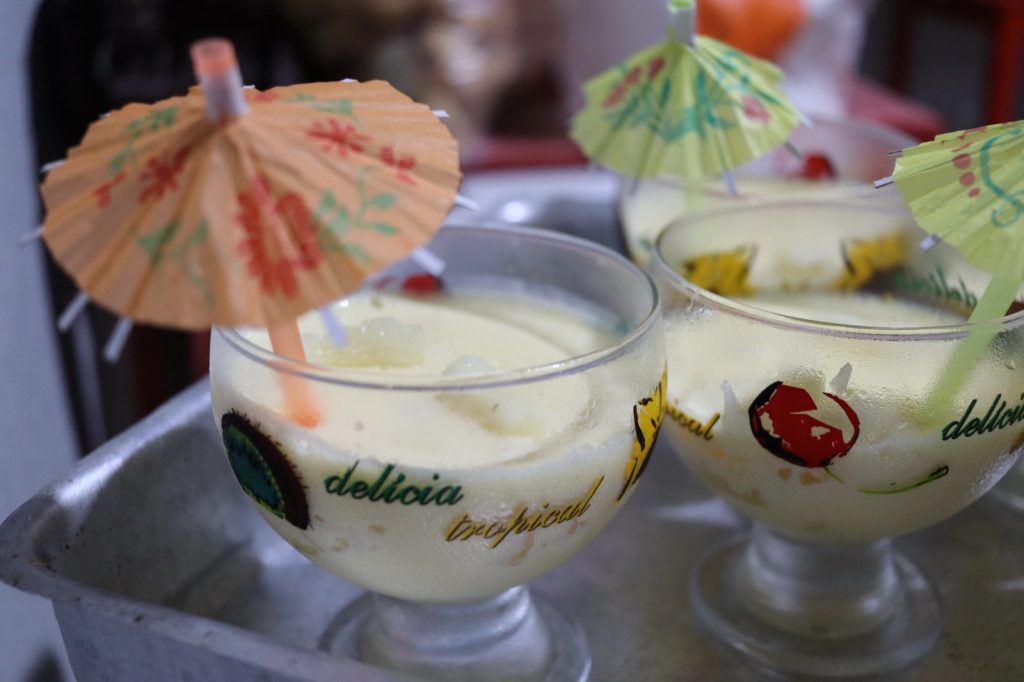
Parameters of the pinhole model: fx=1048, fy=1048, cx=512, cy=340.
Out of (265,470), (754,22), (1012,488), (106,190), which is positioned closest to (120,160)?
(106,190)

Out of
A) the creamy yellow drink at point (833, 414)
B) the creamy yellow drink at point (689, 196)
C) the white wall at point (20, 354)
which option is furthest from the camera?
the creamy yellow drink at point (689, 196)

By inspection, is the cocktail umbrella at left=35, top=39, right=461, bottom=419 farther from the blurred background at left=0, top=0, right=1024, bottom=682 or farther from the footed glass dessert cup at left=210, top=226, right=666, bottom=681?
the blurred background at left=0, top=0, right=1024, bottom=682

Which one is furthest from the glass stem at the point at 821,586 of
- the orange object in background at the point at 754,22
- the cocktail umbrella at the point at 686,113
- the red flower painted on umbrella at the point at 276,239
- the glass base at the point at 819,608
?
the orange object in background at the point at 754,22

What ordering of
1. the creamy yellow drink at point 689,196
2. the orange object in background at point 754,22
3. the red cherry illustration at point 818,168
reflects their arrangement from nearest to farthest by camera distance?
the creamy yellow drink at point 689,196 → the red cherry illustration at point 818,168 → the orange object in background at point 754,22

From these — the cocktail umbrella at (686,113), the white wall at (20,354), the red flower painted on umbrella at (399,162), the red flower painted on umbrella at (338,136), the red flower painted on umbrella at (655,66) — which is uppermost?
the red flower painted on umbrella at (338,136)

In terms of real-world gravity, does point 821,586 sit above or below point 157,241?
below

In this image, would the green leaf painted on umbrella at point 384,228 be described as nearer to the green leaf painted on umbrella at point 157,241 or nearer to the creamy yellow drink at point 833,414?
the green leaf painted on umbrella at point 157,241

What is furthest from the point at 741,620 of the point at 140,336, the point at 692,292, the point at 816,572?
the point at 140,336

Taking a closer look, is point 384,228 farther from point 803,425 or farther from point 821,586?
point 821,586
